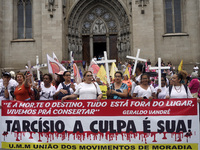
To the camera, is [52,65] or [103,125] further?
[52,65]

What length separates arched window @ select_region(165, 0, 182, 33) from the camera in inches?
826

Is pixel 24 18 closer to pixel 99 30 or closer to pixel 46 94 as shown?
pixel 99 30

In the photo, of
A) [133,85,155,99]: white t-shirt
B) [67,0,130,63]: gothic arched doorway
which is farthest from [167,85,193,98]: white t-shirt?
[67,0,130,63]: gothic arched doorway

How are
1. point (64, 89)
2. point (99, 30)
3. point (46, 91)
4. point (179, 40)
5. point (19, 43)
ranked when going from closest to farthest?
point (64, 89) < point (46, 91) < point (179, 40) < point (19, 43) < point (99, 30)

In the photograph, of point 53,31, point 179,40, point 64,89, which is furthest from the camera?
point 179,40

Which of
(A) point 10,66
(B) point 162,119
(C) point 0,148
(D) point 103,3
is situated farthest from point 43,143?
(D) point 103,3

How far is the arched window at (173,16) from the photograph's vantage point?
2098 cm

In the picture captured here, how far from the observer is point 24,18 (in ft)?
73.3

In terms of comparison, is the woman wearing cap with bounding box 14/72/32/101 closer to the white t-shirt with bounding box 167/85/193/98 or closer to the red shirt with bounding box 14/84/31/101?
the red shirt with bounding box 14/84/31/101

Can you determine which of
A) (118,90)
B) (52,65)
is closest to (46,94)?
(118,90)

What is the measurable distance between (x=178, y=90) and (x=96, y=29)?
1844cm

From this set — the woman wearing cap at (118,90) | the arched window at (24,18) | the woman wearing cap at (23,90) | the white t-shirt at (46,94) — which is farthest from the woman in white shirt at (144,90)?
the arched window at (24,18)

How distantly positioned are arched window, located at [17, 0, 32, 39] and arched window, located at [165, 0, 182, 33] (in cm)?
1309

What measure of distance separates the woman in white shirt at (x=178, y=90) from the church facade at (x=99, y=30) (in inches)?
554
